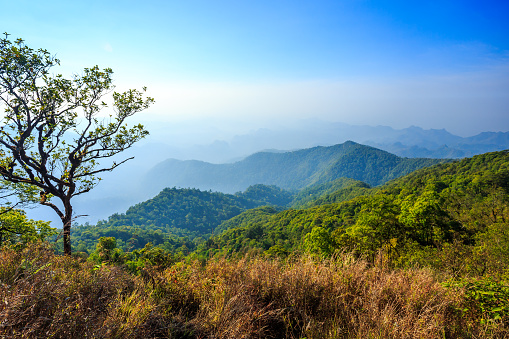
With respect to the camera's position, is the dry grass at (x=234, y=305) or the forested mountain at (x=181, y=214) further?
the forested mountain at (x=181, y=214)

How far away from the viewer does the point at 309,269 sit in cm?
364

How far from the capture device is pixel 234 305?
2912 mm

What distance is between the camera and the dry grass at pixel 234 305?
7.38ft

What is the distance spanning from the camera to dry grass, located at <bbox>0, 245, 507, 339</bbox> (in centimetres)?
225

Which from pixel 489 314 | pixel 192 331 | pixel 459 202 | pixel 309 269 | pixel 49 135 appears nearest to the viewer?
pixel 192 331

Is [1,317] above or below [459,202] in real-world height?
above

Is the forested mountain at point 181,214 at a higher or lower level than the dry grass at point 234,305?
lower

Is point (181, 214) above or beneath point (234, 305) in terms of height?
beneath

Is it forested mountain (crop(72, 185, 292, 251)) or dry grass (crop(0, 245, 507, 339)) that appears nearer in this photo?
dry grass (crop(0, 245, 507, 339))

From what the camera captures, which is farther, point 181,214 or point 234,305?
point 181,214

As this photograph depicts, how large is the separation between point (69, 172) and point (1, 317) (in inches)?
328

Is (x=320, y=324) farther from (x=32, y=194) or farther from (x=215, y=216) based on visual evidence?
(x=215, y=216)

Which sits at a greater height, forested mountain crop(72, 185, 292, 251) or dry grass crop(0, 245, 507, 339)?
dry grass crop(0, 245, 507, 339)

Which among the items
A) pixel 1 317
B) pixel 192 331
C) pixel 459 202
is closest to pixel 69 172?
pixel 1 317
